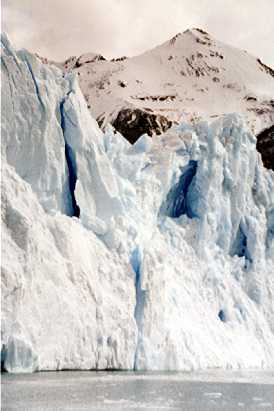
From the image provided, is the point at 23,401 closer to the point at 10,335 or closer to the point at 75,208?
the point at 10,335

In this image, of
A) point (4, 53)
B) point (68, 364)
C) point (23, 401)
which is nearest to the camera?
point (23, 401)

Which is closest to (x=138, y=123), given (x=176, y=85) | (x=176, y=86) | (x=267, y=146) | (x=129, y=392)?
(x=267, y=146)

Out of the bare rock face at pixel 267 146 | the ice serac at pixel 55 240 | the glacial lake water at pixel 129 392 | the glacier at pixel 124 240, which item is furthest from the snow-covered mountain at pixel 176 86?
the glacial lake water at pixel 129 392

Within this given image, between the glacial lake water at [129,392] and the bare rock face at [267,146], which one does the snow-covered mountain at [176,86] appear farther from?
the glacial lake water at [129,392]

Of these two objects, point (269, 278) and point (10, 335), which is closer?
point (10, 335)

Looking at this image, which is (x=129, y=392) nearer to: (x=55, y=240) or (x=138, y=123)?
(x=55, y=240)

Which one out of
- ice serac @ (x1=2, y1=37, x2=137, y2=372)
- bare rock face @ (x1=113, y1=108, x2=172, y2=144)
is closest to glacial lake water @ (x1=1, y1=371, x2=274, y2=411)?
ice serac @ (x1=2, y1=37, x2=137, y2=372)

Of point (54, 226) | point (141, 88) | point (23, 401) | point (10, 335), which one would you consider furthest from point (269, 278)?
point (141, 88)

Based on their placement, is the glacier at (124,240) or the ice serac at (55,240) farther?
the glacier at (124,240)
